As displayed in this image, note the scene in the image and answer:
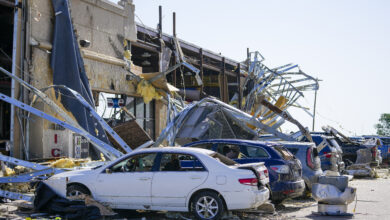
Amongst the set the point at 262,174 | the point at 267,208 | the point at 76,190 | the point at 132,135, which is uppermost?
the point at 132,135

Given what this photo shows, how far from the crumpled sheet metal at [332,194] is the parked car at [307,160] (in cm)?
246

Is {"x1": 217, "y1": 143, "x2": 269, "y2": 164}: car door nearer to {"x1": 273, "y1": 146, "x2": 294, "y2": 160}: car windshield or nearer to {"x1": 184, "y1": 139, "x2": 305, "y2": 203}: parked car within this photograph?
{"x1": 184, "y1": 139, "x2": 305, "y2": 203}: parked car

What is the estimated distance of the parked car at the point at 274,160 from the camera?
10656 millimetres

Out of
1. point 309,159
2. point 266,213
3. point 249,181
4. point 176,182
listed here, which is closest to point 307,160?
point 309,159

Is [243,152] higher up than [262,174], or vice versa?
[243,152]

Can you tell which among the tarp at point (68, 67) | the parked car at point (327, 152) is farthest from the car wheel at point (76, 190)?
the parked car at point (327, 152)

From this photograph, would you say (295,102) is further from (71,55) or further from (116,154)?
(116,154)

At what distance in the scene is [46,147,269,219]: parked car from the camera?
29.3 ft

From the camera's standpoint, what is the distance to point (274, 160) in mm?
10914

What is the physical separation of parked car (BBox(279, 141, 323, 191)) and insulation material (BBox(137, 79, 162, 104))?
10.9m

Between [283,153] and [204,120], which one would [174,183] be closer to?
[283,153]

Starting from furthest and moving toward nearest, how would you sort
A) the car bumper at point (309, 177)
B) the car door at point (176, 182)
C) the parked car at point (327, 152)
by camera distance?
1. the parked car at point (327, 152)
2. the car bumper at point (309, 177)
3. the car door at point (176, 182)

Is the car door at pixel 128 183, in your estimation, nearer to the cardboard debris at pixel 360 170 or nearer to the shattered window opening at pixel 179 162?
the shattered window opening at pixel 179 162

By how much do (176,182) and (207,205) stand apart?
2.42ft
